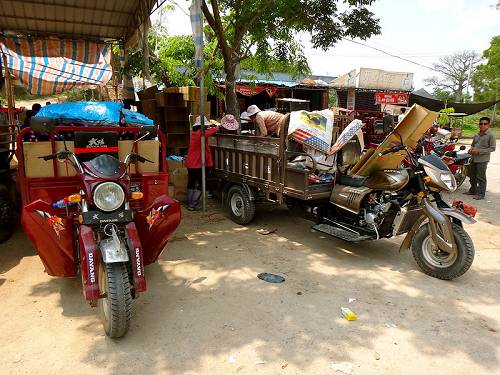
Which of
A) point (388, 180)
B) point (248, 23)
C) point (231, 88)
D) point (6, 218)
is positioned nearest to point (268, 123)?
point (231, 88)

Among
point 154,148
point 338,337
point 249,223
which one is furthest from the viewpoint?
point 249,223

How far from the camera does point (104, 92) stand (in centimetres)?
1283

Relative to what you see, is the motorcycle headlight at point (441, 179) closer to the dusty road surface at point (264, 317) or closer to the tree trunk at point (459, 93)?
the dusty road surface at point (264, 317)

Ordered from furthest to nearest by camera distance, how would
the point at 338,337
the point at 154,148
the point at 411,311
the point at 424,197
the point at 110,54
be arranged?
the point at 110,54 < the point at 154,148 < the point at 424,197 < the point at 411,311 < the point at 338,337

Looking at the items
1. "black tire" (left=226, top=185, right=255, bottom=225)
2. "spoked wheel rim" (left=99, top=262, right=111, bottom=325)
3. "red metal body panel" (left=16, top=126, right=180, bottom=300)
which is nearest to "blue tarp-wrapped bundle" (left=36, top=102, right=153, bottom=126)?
"red metal body panel" (left=16, top=126, right=180, bottom=300)

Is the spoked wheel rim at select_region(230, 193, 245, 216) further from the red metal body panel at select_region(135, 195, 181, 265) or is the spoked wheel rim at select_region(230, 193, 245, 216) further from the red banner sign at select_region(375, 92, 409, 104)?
the red banner sign at select_region(375, 92, 409, 104)

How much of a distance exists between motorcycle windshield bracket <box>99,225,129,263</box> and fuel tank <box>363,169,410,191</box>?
291 centimetres

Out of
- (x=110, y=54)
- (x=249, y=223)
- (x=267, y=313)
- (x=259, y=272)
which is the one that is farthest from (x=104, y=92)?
(x=267, y=313)

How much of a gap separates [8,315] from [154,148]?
2.11 meters

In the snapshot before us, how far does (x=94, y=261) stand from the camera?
284cm

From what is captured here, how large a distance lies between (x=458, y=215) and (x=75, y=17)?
6.93 metres

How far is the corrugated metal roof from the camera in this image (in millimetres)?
6508

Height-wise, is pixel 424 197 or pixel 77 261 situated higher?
pixel 424 197

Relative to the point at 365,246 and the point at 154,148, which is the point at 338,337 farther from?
the point at 154,148
